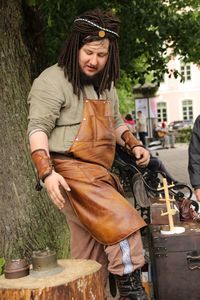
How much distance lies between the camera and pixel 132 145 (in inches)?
128

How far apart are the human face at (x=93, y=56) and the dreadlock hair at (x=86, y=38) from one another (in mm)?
26

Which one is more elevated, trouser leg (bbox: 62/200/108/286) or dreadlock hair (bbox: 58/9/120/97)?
dreadlock hair (bbox: 58/9/120/97)

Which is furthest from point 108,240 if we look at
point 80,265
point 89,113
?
point 89,113

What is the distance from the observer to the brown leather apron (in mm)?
2744

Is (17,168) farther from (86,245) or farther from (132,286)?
(132,286)

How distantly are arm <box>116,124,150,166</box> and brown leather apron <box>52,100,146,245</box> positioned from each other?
0.86 ft

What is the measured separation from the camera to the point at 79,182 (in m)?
2.85

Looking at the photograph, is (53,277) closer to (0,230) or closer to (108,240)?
(108,240)

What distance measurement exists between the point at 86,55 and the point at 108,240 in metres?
1.07

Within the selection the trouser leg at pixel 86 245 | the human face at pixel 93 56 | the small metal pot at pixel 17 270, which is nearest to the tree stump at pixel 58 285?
the small metal pot at pixel 17 270

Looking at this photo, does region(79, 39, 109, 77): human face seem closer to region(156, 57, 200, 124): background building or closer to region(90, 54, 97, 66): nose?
region(90, 54, 97, 66): nose

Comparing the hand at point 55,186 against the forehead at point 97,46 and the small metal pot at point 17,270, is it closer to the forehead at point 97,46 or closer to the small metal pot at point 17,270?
the small metal pot at point 17,270

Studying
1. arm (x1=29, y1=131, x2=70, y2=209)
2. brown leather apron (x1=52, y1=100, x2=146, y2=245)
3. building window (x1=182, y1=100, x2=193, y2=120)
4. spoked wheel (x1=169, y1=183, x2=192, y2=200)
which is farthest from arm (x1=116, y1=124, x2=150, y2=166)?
building window (x1=182, y1=100, x2=193, y2=120)

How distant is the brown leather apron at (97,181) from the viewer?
2.74 m
